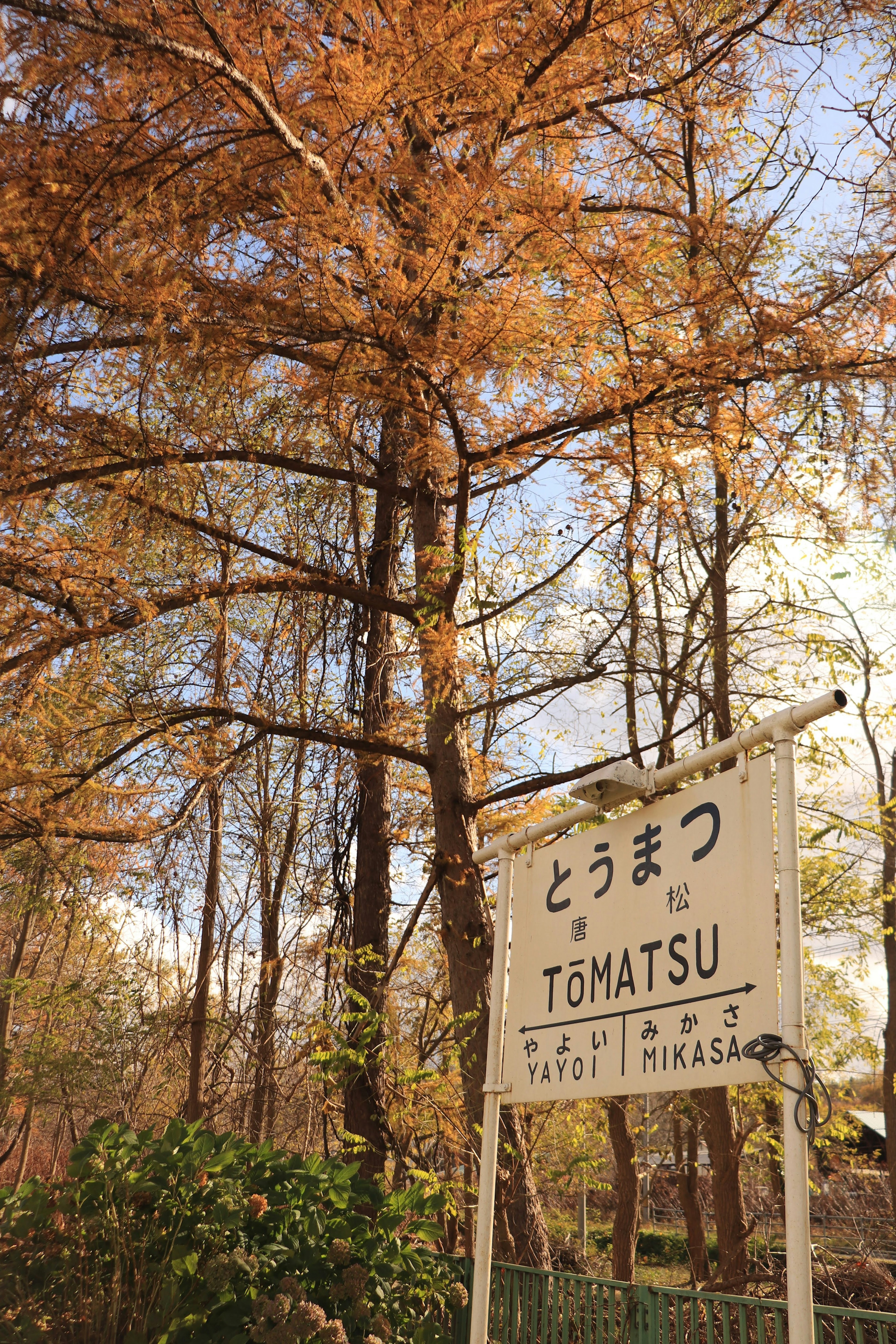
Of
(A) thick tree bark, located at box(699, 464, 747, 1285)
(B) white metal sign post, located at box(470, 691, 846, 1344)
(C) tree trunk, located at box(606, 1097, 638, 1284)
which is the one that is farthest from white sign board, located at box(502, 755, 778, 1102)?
(C) tree trunk, located at box(606, 1097, 638, 1284)

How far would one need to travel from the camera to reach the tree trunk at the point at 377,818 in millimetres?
6699

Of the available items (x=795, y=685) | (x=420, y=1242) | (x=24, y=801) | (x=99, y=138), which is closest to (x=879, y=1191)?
(x=795, y=685)

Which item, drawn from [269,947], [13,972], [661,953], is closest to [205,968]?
[269,947]

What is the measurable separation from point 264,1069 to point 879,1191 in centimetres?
2391

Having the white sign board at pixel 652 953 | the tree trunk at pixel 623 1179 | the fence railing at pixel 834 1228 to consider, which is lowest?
the fence railing at pixel 834 1228

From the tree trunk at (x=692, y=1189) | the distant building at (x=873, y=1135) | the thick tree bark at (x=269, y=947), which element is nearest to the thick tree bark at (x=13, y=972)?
the thick tree bark at (x=269, y=947)

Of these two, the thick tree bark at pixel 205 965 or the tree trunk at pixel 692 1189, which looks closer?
the thick tree bark at pixel 205 965

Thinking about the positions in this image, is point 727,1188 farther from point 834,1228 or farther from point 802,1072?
point 834,1228

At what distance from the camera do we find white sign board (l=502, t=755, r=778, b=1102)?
2432 mm

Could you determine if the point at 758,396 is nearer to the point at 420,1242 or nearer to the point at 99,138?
the point at 99,138

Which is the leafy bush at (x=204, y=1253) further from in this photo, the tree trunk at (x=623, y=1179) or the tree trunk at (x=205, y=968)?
the tree trunk at (x=623, y=1179)

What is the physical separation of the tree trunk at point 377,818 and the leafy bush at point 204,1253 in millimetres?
2475

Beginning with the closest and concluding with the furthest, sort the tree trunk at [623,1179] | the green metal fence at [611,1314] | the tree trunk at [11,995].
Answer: the green metal fence at [611,1314] < the tree trunk at [623,1179] < the tree trunk at [11,995]

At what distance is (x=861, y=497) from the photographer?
17.8 ft
